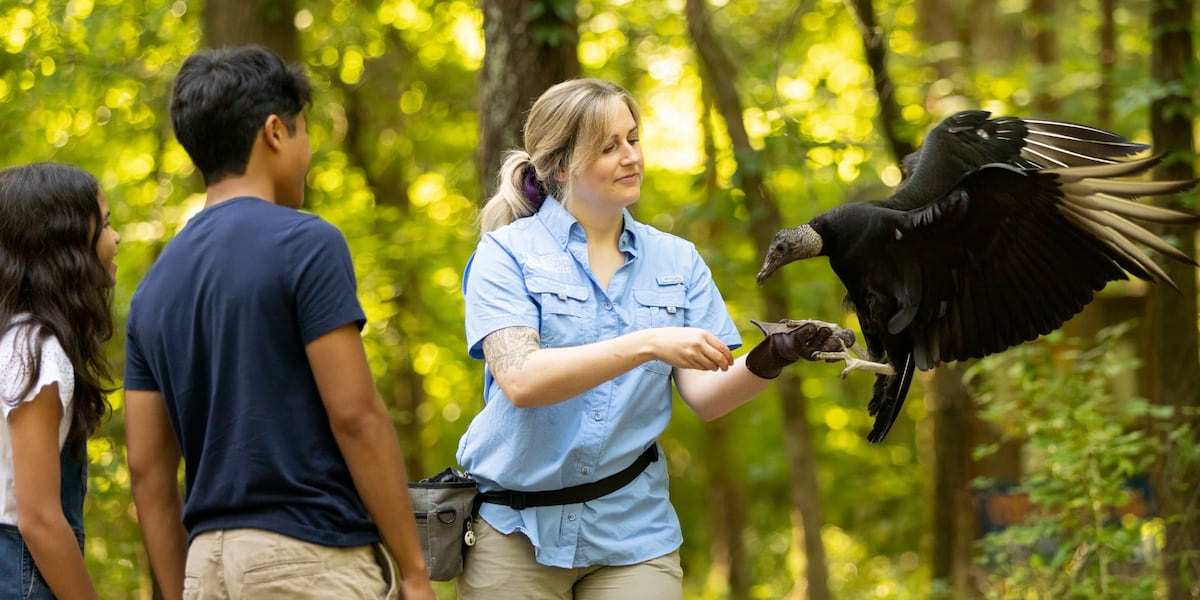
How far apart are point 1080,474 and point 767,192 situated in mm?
2589

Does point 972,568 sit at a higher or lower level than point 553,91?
lower

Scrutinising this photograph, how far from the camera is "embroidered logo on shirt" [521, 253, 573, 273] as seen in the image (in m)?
2.62

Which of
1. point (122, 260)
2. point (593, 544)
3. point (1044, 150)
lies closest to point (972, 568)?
point (1044, 150)

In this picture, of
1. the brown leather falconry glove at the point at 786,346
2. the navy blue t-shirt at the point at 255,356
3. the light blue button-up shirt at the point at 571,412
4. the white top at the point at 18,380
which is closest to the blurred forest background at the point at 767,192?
the brown leather falconry glove at the point at 786,346

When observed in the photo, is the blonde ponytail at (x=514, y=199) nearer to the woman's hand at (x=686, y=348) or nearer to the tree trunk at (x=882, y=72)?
the woman's hand at (x=686, y=348)

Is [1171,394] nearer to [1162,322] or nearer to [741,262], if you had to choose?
[1162,322]

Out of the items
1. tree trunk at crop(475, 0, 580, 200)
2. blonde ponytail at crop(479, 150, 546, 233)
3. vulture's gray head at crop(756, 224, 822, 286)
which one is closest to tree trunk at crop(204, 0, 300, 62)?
tree trunk at crop(475, 0, 580, 200)

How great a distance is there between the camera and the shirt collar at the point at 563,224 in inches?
107

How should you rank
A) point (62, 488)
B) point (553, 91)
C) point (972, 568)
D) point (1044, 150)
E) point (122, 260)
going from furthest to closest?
point (122, 260)
point (972, 568)
point (1044, 150)
point (553, 91)
point (62, 488)

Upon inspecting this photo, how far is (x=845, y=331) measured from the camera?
2830 millimetres

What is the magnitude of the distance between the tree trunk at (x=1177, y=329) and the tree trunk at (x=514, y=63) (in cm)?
255

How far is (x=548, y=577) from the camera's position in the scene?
8.49ft

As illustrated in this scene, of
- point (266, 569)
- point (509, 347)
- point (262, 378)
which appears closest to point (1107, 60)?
point (509, 347)

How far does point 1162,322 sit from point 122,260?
741 centimetres
